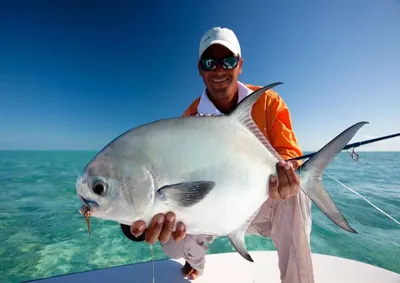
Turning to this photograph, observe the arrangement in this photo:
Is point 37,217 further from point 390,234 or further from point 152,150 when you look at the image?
point 390,234

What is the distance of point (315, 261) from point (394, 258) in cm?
235

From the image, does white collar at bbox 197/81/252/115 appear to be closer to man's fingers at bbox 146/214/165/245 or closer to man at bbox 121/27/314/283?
man at bbox 121/27/314/283

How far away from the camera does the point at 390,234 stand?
4199mm

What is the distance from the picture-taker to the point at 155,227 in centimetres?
95

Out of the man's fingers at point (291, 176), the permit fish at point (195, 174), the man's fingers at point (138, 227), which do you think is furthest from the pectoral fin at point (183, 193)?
the man's fingers at point (291, 176)

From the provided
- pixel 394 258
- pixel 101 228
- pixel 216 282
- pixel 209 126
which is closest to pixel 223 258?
pixel 216 282

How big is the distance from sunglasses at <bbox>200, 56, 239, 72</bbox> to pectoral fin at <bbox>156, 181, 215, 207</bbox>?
1122 millimetres

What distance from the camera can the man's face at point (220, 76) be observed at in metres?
1.81

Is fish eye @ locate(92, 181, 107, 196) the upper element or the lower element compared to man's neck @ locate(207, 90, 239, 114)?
lower

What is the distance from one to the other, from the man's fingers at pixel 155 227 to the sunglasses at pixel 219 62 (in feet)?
3.98

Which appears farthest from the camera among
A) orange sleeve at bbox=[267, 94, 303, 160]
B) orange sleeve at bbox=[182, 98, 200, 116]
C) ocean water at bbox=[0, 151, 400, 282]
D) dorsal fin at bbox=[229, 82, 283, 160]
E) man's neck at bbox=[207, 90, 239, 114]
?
ocean water at bbox=[0, 151, 400, 282]

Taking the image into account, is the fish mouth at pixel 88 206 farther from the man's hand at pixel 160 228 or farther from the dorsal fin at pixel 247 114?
the dorsal fin at pixel 247 114

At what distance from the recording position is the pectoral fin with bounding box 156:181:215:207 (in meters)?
0.87

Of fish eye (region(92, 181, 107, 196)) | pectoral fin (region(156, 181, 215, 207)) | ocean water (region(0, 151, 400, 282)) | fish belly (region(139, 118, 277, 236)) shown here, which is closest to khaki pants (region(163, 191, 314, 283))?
fish belly (region(139, 118, 277, 236))
